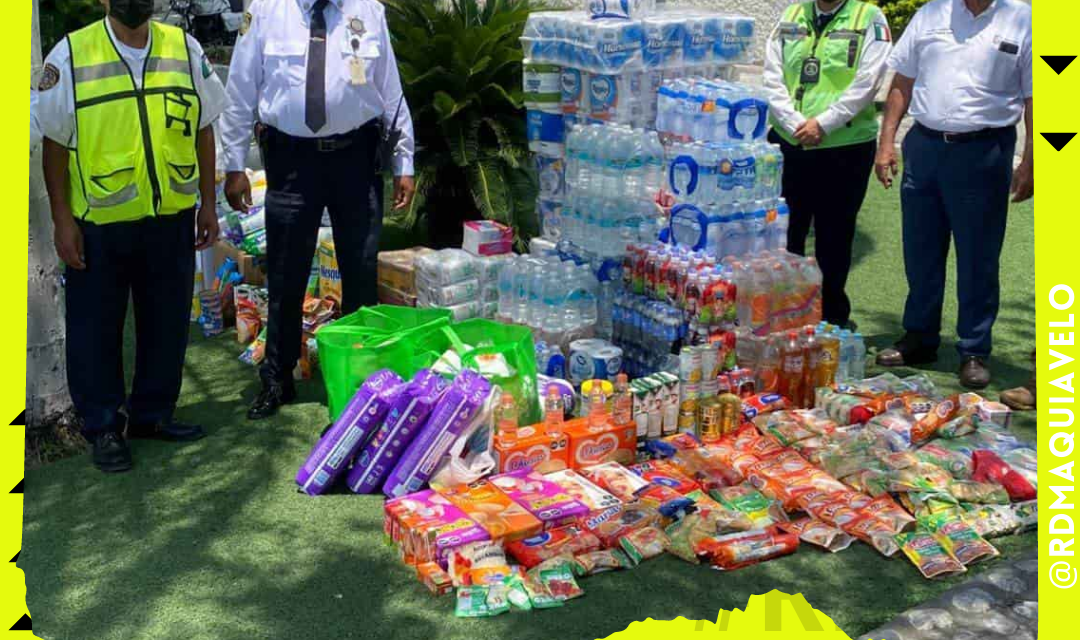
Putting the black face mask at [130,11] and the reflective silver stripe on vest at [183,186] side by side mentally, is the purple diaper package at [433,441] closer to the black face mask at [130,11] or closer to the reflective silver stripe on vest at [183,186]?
the reflective silver stripe on vest at [183,186]

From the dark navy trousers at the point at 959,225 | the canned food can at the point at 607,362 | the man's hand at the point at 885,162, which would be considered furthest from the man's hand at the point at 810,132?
the canned food can at the point at 607,362

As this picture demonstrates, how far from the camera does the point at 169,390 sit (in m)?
5.99

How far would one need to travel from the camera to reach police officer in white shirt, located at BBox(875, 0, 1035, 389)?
21.4 ft

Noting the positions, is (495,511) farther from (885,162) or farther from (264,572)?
(885,162)

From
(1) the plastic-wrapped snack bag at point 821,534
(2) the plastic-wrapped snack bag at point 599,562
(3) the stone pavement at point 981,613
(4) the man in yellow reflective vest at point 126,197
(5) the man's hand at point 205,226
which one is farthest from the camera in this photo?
(5) the man's hand at point 205,226

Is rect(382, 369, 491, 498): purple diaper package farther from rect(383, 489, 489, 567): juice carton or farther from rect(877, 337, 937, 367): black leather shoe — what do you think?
rect(877, 337, 937, 367): black leather shoe

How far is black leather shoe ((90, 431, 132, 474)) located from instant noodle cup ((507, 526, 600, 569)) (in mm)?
1949

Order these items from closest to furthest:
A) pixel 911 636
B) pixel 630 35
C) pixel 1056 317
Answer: pixel 1056 317, pixel 911 636, pixel 630 35

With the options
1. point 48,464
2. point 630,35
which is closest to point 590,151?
point 630,35

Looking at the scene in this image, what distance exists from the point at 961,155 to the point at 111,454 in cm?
453

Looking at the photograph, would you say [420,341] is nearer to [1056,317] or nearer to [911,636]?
[911,636]

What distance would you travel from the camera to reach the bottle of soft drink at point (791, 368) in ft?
21.2

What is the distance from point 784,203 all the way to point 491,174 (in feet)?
8.77

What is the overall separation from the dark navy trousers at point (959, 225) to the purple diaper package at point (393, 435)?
307 cm
